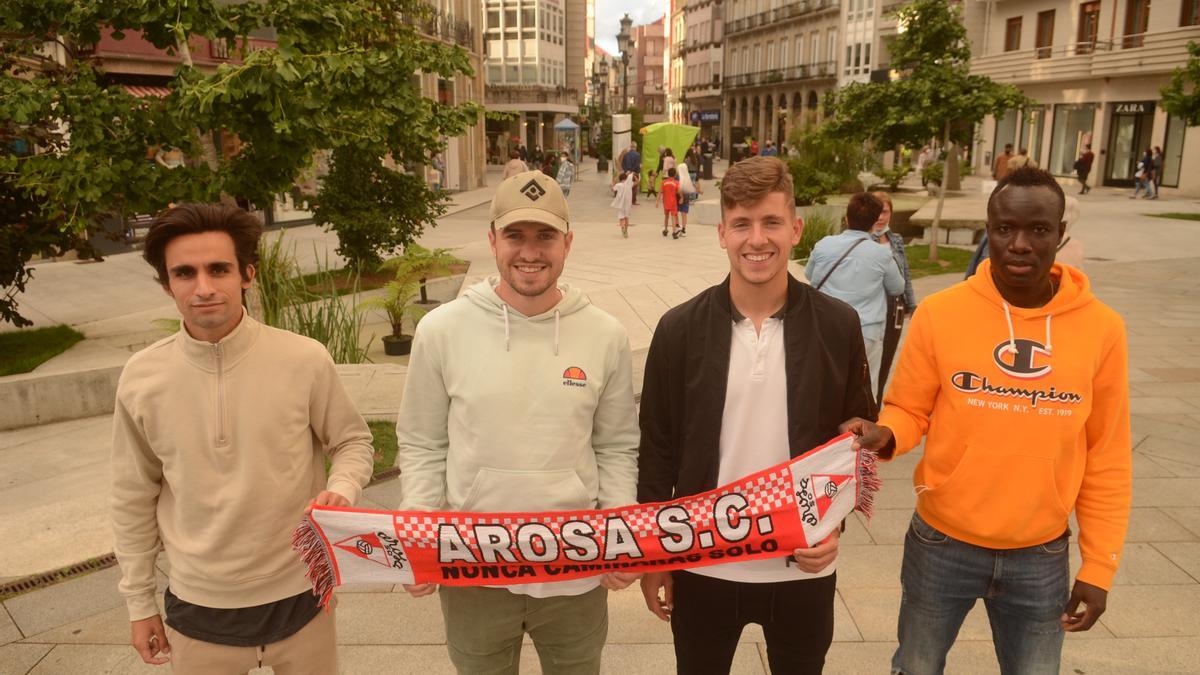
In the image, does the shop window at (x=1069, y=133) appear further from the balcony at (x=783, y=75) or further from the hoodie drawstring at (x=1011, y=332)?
the hoodie drawstring at (x=1011, y=332)

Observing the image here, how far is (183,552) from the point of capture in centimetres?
244

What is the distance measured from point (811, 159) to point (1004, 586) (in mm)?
22190

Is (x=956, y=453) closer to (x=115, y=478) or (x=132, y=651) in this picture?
(x=115, y=478)

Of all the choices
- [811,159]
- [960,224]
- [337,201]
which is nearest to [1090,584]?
[337,201]

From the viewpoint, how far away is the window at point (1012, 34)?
38.8 m

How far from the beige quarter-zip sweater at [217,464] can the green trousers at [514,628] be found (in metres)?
0.50

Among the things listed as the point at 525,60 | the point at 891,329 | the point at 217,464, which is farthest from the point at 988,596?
the point at 525,60

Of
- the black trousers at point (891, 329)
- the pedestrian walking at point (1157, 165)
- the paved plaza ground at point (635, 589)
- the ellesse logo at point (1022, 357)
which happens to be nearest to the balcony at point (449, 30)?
the paved plaza ground at point (635, 589)

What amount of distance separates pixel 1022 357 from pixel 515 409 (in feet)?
4.89

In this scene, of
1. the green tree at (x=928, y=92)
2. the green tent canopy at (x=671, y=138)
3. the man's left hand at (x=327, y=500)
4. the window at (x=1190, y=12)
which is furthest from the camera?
the green tent canopy at (x=671, y=138)

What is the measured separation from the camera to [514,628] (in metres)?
2.67

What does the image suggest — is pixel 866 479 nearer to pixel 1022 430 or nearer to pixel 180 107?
pixel 1022 430

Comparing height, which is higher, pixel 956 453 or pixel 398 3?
pixel 398 3

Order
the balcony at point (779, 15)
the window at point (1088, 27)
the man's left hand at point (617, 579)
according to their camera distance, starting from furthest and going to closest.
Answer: the balcony at point (779, 15) < the window at point (1088, 27) < the man's left hand at point (617, 579)
